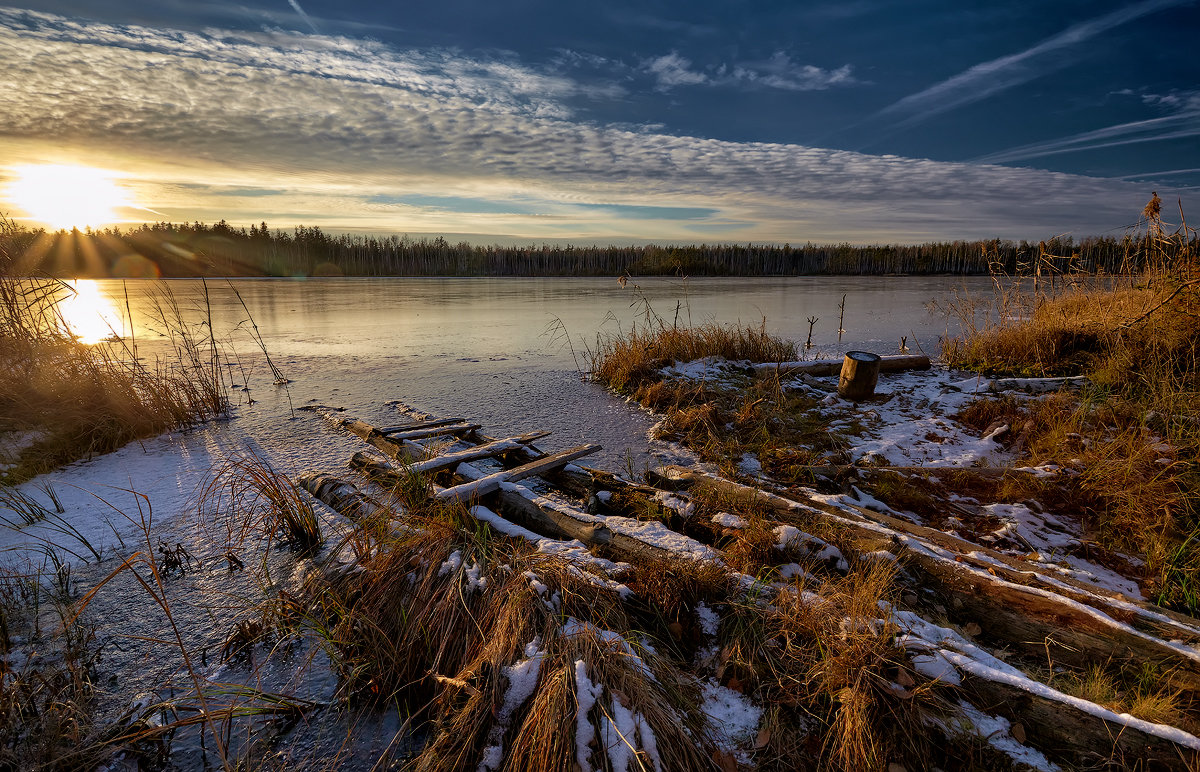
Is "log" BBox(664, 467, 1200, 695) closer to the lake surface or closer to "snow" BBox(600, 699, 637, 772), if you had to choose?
"snow" BBox(600, 699, 637, 772)

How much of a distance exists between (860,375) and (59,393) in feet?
34.8

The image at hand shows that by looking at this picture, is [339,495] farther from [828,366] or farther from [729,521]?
[828,366]

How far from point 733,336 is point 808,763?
830cm

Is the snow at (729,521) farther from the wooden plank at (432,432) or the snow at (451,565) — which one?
the wooden plank at (432,432)

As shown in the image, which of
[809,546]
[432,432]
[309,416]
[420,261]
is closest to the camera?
[809,546]

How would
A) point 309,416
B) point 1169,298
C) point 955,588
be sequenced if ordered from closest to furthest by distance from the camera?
point 955,588 < point 1169,298 < point 309,416

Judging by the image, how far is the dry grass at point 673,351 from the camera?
8.88 metres

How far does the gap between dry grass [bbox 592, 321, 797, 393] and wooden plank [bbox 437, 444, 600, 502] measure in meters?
3.77

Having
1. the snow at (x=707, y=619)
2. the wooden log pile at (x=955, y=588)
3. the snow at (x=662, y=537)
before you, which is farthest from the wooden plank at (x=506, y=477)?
the snow at (x=707, y=619)

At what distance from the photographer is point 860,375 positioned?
7453 mm

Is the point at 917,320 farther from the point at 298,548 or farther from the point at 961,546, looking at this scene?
the point at 298,548

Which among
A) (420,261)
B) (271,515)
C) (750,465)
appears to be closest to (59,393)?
(271,515)

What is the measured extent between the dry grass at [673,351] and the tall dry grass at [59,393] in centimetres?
630

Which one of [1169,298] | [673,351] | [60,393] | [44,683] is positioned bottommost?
[44,683]
